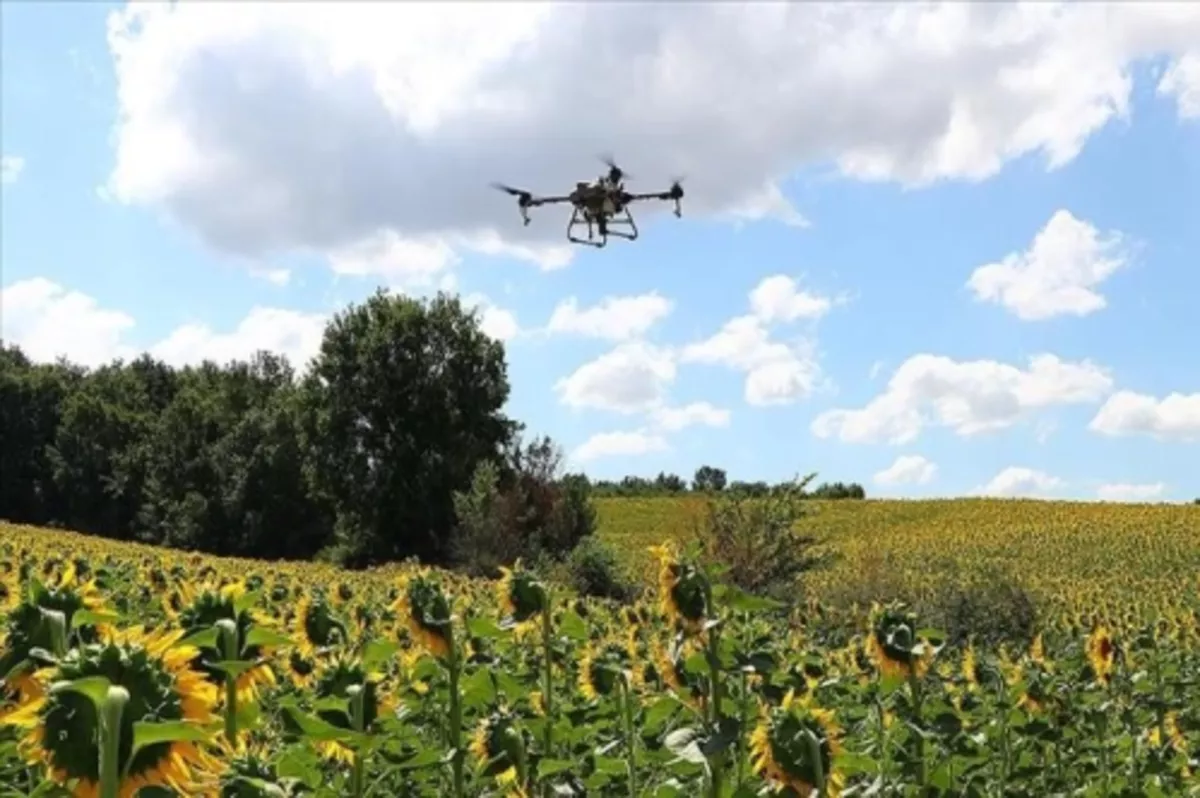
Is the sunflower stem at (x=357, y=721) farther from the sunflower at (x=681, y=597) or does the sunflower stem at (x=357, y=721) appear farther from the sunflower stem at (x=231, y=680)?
the sunflower at (x=681, y=597)

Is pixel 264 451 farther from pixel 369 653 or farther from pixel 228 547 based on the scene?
pixel 369 653

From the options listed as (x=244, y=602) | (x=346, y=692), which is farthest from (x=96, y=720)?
(x=346, y=692)

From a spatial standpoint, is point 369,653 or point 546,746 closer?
Result: point 369,653

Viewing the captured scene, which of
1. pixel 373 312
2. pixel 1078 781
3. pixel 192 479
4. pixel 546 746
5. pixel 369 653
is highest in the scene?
pixel 373 312

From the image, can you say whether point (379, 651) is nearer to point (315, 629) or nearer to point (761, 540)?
point (315, 629)

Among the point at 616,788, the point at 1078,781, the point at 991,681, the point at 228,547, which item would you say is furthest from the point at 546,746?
the point at 228,547

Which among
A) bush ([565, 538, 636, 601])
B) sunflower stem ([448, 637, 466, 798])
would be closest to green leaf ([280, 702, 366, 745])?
sunflower stem ([448, 637, 466, 798])

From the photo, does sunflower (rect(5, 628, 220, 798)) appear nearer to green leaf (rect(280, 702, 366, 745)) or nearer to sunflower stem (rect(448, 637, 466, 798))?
green leaf (rect(280, 702, 366, 745))
